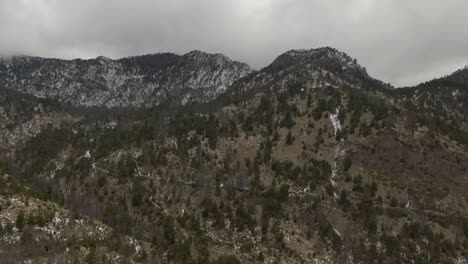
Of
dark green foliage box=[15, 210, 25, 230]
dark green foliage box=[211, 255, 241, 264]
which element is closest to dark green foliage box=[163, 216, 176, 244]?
dark green foliage box=[211, 255, 241, 264]

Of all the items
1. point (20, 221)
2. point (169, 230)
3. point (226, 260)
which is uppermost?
point (20, 221)

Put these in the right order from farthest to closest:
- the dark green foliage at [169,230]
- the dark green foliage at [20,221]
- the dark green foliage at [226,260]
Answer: the dark green foliage at [169,230], the dark green foliage at [226,260], the dark green foliage at [20,221]

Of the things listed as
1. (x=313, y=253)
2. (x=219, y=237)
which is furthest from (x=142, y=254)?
(x=313, y=253)

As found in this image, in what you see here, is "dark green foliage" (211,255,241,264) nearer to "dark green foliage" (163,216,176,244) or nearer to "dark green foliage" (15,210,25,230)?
"dark green foliage" (163,216,176,244)

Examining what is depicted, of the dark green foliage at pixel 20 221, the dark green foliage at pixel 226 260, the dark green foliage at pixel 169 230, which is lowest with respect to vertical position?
the dark green foliage at pixel 226 260

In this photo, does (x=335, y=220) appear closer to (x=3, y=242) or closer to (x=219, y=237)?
(x=219, y=237)

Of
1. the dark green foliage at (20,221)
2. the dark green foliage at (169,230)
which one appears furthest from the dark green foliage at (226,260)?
the dark green foliage at (20,221)

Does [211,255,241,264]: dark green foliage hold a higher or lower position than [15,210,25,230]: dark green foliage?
lower

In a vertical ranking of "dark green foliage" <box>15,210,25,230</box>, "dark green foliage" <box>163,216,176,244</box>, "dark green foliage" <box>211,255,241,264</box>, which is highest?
"dark green foliage" <box>15,210,25,230</box>

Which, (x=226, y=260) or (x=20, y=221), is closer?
(x=20, y=221)

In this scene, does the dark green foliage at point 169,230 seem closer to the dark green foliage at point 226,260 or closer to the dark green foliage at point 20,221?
the dark green foliage at point 226,260

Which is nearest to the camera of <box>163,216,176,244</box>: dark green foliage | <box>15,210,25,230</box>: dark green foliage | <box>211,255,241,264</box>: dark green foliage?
<box>15,210,25,230</box>: dark green foliage

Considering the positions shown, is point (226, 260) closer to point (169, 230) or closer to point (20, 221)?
point (169, 230)

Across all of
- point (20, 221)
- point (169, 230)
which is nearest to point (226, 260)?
point (169, 230)
